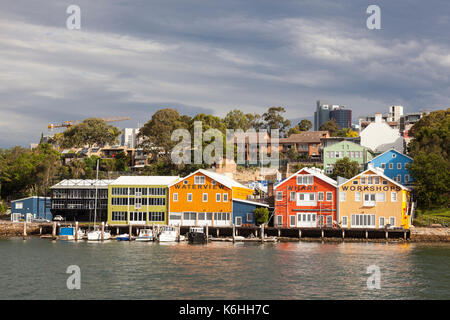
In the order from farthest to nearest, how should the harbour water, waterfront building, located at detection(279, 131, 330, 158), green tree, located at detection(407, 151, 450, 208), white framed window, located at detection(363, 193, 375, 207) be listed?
waterfront building, located at detection(279, 131, 330, 158) → green tree, located at detection(407, 151, 450, 208) → white framed window, located at detection(363, 193, 375, 207) → the harbour water

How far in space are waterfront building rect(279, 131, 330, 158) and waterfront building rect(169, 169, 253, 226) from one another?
3901cm

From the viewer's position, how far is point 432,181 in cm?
7912

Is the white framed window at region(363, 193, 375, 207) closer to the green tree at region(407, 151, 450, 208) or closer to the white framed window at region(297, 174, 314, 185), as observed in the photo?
the white framed window at region(297, 174, 314, 185)

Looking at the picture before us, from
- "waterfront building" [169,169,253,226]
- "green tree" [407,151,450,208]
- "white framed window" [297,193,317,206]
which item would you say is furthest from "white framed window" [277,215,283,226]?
"green tree" [407,151,450,208]

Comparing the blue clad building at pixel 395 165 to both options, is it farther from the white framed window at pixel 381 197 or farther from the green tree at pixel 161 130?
the green tree at pixel 161 130

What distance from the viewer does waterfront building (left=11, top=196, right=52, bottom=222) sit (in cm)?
9488

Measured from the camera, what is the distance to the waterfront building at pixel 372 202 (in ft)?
242

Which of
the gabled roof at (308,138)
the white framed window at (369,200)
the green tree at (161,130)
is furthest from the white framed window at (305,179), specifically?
the gabled roof at (308,138)

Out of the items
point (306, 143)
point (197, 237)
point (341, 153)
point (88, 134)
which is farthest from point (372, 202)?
point (88, 134)

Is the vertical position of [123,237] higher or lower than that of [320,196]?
lower

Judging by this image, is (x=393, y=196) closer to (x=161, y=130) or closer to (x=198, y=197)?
(x=198, y=197)

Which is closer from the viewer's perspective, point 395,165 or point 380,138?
point 395,165

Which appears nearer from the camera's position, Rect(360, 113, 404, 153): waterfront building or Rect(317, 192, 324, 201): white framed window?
Rect(317, 192, 324, 201): white framed window

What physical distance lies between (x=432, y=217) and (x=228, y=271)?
41.0 m
